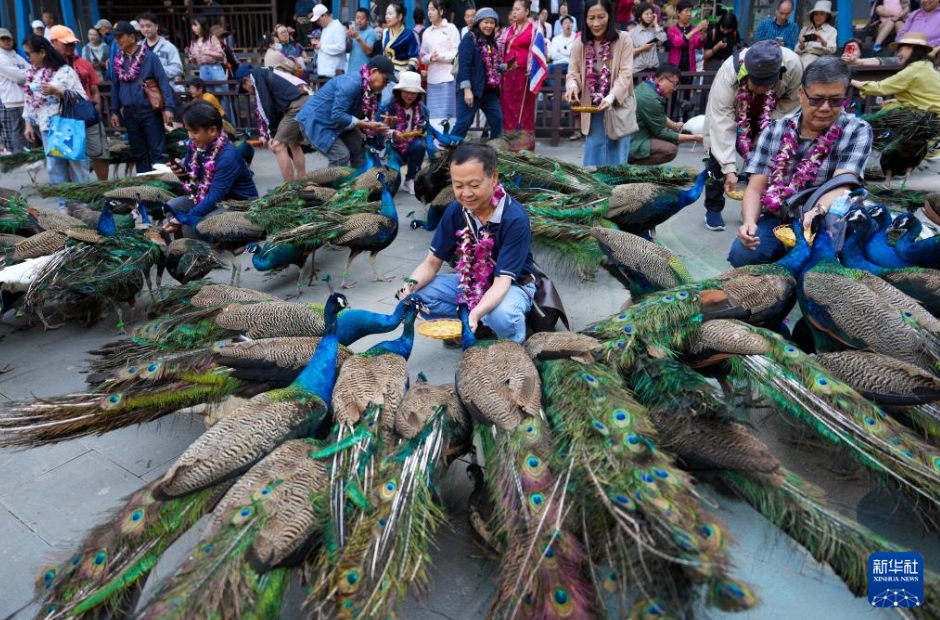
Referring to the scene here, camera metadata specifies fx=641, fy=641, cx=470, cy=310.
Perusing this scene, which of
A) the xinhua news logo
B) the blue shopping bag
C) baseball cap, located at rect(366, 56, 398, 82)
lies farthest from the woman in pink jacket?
the xinhua news logo

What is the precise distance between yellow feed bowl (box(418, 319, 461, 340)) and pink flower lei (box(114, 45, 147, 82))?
578 cm

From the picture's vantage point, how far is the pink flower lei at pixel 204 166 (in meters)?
5.28

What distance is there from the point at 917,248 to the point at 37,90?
780cm

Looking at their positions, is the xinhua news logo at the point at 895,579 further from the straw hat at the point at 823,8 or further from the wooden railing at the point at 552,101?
the straw hat at the point at 823,8

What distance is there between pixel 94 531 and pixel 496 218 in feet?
7.40

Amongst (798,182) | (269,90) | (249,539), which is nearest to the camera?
(249,539)

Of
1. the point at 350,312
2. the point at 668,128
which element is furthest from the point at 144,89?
the point at 668,128

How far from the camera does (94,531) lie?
6.86ft

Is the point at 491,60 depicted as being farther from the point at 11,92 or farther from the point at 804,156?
the point at 11,92

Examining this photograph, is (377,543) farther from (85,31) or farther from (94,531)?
(85,31)

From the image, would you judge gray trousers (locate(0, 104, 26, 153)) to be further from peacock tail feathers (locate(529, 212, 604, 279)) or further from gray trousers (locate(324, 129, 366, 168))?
peacock tail feathers (locate(529, 212, 604, 279))

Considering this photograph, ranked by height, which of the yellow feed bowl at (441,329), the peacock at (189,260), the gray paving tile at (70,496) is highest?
the peacock at (189,260)

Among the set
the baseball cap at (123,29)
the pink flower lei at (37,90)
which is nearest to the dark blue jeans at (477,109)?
the baseball cap at (123,29)

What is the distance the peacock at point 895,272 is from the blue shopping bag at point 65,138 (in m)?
7.11
